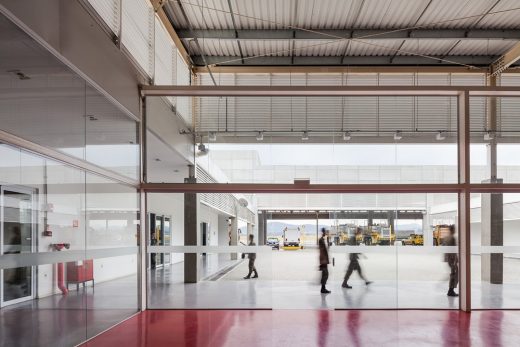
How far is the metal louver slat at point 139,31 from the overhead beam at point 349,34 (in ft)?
7.06

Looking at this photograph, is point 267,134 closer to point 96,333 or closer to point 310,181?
point 310,181

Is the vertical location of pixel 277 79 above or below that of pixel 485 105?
above

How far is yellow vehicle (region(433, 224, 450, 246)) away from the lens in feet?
31.7

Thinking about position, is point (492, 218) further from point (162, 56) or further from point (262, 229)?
point (162, 56)

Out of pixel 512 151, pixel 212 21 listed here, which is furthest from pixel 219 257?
pixel 512 151

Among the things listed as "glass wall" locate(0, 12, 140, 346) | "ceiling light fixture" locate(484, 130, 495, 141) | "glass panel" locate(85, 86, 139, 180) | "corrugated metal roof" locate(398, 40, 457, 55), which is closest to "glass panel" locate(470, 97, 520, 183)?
"ceiling light fixture" locate(484, 130, 495, 141)

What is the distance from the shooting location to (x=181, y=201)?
1000 centimetres

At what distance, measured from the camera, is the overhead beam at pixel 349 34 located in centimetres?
1116

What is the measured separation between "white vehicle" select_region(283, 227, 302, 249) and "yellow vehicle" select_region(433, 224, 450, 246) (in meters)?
3.05

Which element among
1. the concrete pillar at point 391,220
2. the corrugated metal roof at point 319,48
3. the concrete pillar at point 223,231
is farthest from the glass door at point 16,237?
the corrugated metal roof at point 319,48

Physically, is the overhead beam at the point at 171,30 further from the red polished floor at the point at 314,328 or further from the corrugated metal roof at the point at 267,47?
the red polished floor at the point at 314,328

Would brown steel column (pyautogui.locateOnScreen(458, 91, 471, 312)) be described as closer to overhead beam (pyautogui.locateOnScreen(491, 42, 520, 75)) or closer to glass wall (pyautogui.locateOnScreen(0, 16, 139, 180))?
overhead beam (pyautogui.locateOnScreen(491, 42, 520, 75))

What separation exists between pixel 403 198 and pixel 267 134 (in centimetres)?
325

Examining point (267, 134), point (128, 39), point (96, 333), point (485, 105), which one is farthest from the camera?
point (485, 105)
